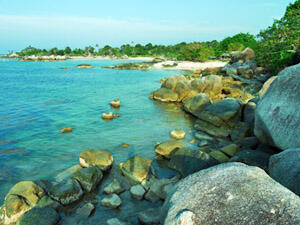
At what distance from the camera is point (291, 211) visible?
10.5ft

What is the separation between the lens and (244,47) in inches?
3228

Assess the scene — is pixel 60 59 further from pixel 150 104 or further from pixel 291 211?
pixel 291 211

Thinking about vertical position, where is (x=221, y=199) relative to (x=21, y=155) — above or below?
above

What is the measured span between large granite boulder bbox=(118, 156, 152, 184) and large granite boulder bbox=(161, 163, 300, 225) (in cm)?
662

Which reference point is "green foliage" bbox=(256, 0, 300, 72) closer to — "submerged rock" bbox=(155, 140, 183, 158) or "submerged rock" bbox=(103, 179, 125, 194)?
"submerged rock" bbox=(155, 140, 183, 158)

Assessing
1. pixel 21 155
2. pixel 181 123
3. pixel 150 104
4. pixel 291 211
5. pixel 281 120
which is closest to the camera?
pixel 291 211

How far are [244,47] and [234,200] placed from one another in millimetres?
89644

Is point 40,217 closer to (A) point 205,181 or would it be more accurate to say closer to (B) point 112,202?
(B) point 112,202

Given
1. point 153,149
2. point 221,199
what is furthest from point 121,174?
point 221,199

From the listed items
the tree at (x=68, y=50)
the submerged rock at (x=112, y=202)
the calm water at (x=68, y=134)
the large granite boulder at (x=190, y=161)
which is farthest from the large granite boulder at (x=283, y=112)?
the tree at (x=68, y=50)

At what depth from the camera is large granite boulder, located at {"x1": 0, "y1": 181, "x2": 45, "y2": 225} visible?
819 cm

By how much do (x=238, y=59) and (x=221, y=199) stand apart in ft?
159

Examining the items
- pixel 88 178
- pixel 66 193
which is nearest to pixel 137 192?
pixel 88 178

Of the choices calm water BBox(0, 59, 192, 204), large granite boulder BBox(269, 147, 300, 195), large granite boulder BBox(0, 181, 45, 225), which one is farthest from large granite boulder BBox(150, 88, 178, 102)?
large granite boulder BBox(269, 147, 300, 195)
